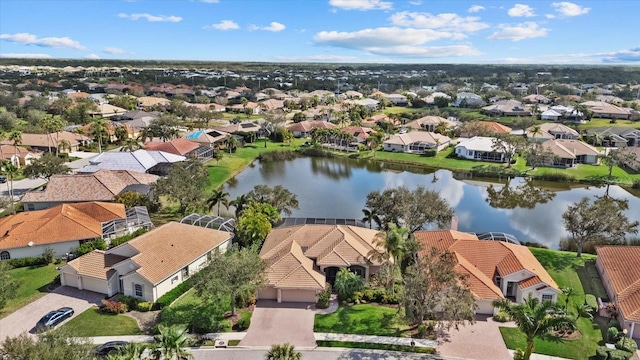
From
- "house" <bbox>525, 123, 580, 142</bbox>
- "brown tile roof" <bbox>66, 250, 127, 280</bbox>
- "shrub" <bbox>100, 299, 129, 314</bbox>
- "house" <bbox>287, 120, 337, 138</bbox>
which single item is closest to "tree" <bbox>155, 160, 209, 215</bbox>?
"brown tile roof" <bbox>66, 250, 127, 280</bbox>

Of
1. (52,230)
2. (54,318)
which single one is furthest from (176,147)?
(54,318)

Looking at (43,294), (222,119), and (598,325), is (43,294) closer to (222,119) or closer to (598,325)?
(598,325)

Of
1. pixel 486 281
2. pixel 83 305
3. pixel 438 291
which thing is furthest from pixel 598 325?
pixel 83 305

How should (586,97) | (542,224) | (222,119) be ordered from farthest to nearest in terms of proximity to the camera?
(586,97) < (222,119) < (542,224)

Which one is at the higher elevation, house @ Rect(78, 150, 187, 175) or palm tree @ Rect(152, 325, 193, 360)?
house @ Rect(78, 150, 187, 175)

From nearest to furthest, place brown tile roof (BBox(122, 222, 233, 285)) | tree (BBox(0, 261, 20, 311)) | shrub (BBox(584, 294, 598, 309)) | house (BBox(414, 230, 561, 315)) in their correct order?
tree (BBox(0, 261, 20, 311)), house (BBox(414, 230, 561, 315)), shrub (BBox(584, 294, 598, 309)), brown tile roof (BBox(122, 222, 233, 285))

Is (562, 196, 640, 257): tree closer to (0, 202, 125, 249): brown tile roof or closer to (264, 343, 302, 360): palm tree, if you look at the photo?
(264, 343, 302, 360): palm tree

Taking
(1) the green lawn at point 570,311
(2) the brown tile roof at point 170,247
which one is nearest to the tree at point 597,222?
(1) the green lawn at point 570,311
